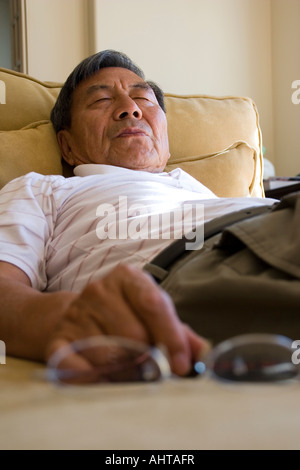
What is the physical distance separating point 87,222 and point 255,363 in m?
0.72

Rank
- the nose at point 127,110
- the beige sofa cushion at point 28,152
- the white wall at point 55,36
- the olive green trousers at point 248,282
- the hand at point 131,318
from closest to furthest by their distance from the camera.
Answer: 1. the hand at point 131,318
2. the olive green trousers at point 248,282
3. the beige sofa cushion at point 28,152
4. the nose at point 127,110
5. the white wall at point 55,36

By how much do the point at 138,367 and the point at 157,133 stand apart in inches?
48.1

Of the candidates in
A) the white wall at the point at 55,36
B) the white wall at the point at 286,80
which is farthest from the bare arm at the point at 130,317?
the white wall at the point at 286,80

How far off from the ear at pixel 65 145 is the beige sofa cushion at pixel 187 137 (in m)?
0.02

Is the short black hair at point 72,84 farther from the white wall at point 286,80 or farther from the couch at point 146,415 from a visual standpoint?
the white wall at point 286,80

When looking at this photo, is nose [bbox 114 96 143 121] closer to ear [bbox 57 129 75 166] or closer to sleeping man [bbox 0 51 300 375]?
sleeping man [bbox 0 51 300 375]

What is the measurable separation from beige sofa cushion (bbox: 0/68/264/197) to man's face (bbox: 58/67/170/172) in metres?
0.08

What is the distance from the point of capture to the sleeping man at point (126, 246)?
1.94 feet

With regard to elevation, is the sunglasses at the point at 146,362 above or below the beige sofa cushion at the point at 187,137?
below

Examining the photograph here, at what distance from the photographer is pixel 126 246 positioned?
1.06m

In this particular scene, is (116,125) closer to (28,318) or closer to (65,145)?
(65,145)

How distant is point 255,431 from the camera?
45 cm

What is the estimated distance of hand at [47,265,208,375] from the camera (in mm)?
542

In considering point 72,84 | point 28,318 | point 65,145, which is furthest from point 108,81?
point 28,318
